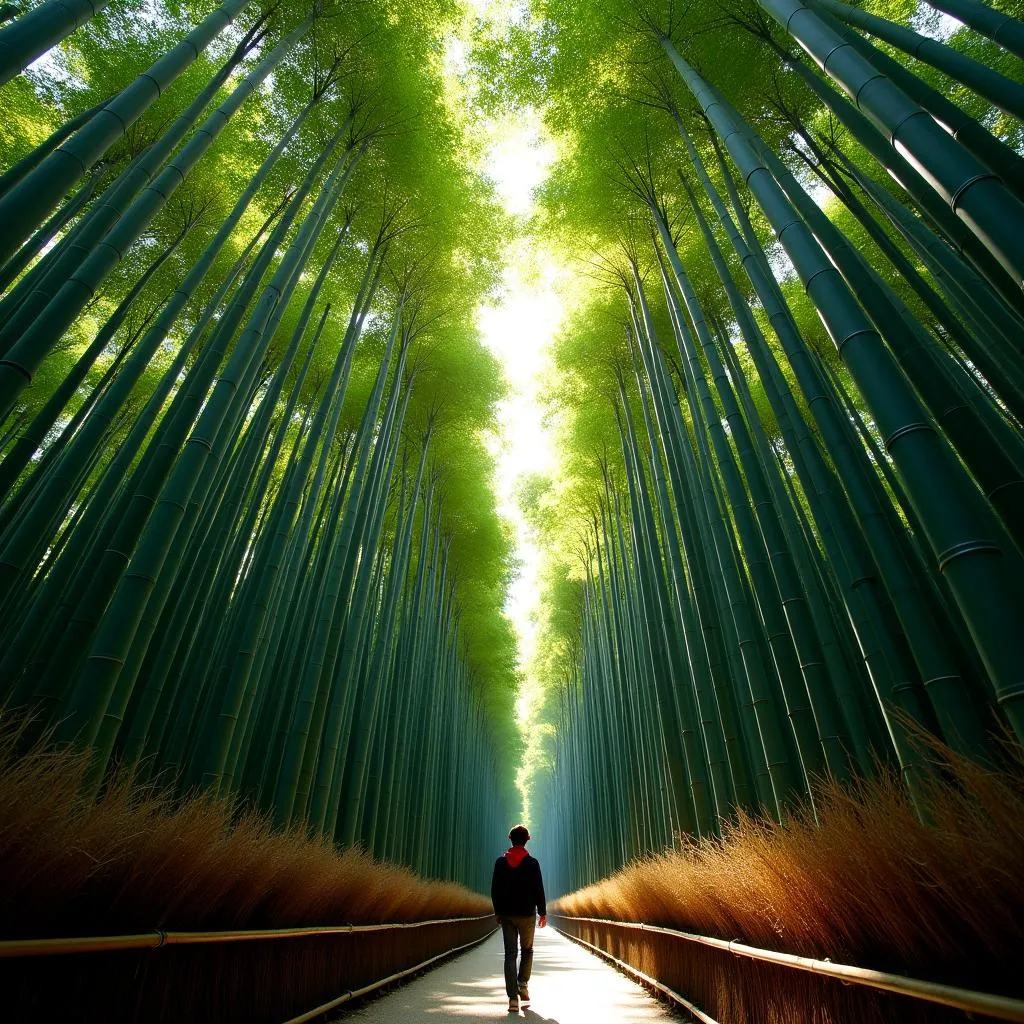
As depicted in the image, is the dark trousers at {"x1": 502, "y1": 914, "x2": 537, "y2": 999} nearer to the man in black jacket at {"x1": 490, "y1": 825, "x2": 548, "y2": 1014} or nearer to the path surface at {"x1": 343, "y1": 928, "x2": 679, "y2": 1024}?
the man in black jacket at {"x1": 490, "y1": 825, "x2": 548, "y2": 1014}

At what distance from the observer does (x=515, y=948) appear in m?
3.43

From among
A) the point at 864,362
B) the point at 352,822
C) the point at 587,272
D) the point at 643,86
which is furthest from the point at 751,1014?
the point at 587,272

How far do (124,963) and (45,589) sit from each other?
3.33 metres

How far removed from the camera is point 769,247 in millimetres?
A: 7223

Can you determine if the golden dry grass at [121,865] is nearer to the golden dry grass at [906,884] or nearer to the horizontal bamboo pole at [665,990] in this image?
the golden dry grass at [906,884]

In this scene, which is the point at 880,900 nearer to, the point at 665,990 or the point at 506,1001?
the point at 665,990

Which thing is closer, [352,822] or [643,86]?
[643,86]

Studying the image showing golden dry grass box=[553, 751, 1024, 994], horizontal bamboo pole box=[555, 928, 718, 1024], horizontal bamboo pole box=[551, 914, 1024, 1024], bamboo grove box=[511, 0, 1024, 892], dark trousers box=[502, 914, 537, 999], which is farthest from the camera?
dark trousers box=[502, 914, 537, 999]

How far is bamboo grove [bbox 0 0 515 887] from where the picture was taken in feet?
8.72

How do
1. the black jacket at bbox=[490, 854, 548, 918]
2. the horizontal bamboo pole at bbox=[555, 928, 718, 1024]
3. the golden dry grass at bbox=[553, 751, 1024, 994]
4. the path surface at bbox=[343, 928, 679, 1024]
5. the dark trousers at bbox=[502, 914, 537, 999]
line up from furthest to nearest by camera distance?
the black jacket at bbox=[490, 854, 548, 918]
the dark trousers at bbox=[502, 914, 537, 999]
the path surface at bbox=[343, 928, 679, 1024]
the horizontal bamboo pole at bbox=[555, 928, 718, 1024]
the golden dry grass at bbox=[553, 751, 1024, 994]

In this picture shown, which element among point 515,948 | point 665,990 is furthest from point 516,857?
point 665,990

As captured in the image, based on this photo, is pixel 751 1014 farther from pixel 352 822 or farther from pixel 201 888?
pixel 352 822

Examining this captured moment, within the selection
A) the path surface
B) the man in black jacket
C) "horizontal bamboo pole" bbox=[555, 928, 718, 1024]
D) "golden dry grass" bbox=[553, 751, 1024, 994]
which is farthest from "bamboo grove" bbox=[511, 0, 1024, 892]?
the man in black jacket

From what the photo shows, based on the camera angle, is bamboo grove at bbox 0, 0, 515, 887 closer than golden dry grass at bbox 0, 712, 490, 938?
No
